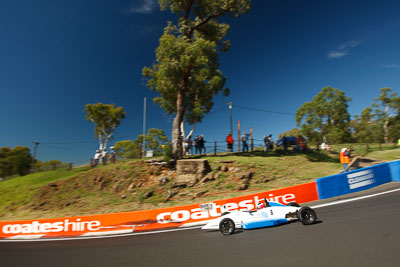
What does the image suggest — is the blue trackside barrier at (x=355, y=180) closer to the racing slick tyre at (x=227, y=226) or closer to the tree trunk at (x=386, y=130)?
the racing slick tyre at (x=227, y=226)

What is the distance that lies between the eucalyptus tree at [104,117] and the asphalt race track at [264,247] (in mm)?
28540

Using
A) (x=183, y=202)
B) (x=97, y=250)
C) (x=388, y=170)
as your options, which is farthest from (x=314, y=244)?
(x=388, y=170)

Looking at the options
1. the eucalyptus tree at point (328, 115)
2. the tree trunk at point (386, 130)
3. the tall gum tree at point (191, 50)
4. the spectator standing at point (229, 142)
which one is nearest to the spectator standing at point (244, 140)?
the spectator standing at point (229, 142)

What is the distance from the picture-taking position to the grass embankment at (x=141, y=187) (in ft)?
A: 44.1

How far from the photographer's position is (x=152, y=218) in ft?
31.3

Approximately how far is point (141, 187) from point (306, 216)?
37.8 ft

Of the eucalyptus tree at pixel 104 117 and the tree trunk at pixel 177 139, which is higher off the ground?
the eucalyptus tree at pixel 104 117

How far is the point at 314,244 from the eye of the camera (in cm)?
478

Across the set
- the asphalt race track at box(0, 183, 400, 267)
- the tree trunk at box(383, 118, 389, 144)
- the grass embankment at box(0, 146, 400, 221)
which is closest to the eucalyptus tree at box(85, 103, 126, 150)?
the grass embankment at box(0, 146, 400, 221)

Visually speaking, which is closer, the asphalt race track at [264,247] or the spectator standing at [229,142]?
the asphalt race track at [264,247]

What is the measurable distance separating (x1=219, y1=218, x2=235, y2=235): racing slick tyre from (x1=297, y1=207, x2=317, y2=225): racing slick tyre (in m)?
2.11

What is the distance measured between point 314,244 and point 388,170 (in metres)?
10.6

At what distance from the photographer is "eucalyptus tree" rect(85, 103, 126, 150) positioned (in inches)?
1342

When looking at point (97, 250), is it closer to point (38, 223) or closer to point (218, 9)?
point (38, 223)
